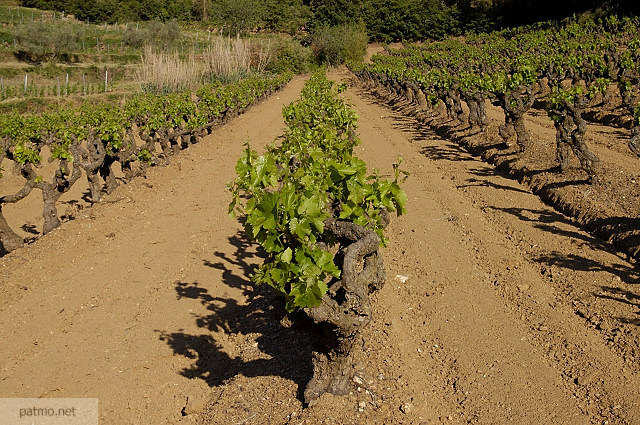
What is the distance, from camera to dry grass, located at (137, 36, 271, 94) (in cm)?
3262

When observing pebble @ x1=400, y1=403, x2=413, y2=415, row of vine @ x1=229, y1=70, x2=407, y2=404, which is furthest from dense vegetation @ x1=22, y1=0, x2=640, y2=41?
pebble @ x1=400, y1=403, x2=413, y2=415

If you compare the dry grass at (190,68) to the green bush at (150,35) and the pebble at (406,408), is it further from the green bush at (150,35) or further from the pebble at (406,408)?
the pebble at (406,408)

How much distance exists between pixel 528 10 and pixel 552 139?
150 feet

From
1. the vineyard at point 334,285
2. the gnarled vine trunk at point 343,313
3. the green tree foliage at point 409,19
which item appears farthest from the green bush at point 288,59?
the gnarled vine trunk at point 343,313

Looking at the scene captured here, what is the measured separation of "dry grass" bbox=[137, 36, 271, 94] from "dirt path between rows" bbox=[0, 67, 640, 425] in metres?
22.3

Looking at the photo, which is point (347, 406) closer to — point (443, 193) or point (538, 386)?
point (538, 386)

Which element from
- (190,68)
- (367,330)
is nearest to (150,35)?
(190,68)

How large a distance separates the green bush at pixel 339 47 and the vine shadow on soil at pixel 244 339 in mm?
53873

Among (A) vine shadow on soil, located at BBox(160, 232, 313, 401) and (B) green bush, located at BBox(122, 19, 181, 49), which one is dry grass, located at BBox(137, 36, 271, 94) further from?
(A) vine shadow on soil, located at BBox(160, 232, 313, 401)

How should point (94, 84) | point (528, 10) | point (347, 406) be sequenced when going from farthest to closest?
point (528, 10) < point (94, 84) < point (347, 406)

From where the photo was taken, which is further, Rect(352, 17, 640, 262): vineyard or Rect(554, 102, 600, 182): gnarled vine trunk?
Rect(554, 102, 600, 182): gnarled vine trunk

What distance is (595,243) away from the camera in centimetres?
930

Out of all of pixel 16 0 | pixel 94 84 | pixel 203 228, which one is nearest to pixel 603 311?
pixel 203 228

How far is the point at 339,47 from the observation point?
60.6m
